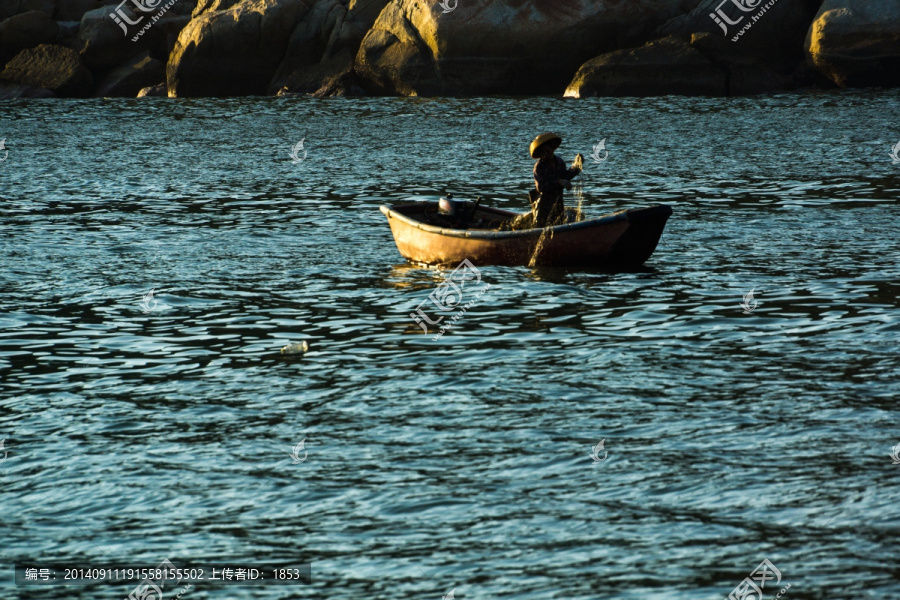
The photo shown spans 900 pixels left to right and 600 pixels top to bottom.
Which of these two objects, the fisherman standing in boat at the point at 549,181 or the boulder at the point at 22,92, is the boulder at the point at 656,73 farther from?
the fisherman standing in boat at the point at 549,181

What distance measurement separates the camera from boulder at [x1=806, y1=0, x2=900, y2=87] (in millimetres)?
40906

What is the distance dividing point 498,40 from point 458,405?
125 feet

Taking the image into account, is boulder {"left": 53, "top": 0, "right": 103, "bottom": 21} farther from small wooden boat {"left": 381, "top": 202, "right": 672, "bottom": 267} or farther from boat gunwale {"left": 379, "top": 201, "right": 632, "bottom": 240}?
small wooden boat {"left": 381, "top": 202, "right": 672, "bottom": 267}

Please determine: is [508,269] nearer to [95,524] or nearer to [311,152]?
[95,524]

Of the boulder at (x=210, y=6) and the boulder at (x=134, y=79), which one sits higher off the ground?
the boulder at (x=210, y=6)

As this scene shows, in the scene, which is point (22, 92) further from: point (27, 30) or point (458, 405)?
point (458, 405)

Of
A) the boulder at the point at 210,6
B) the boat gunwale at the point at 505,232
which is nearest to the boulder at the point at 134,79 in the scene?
the boulder at the point at 210,6

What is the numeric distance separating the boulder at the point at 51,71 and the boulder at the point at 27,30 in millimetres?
629

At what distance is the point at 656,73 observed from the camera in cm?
4522

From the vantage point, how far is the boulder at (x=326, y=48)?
52125 millimetres

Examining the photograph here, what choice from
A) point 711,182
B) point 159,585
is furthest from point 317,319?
point 711,182

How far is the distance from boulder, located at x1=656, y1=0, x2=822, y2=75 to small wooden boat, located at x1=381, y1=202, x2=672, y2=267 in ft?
99.1

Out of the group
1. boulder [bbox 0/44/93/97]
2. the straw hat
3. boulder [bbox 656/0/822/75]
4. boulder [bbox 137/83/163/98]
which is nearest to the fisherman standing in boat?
the straw hat

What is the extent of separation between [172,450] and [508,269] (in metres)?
7.98
